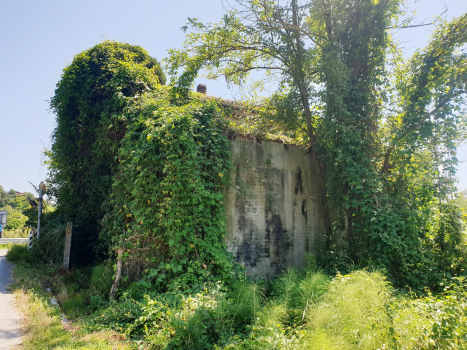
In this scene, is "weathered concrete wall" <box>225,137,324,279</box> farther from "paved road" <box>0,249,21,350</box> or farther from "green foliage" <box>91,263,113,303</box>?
"paved road" <box>0,249,21,350</box>

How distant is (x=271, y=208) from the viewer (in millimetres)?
7457

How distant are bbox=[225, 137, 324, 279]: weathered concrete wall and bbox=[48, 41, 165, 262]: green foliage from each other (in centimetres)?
394

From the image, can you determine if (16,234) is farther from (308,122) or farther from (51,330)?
(308,122)

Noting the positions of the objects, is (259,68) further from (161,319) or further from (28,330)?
(28,330)

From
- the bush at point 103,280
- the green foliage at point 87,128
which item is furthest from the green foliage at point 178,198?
the green foliage at point 87,128

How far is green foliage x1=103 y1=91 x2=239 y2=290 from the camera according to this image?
566 centimetres

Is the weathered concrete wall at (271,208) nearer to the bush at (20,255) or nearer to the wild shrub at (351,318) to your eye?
the wild shrub at (351,318)

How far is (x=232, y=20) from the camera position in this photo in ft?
26.1

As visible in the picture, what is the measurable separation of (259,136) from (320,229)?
3064 millimetres

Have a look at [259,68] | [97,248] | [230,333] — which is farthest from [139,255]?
[259,68]

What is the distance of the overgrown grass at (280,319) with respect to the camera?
11.1 ft

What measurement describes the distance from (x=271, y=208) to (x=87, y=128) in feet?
21.8

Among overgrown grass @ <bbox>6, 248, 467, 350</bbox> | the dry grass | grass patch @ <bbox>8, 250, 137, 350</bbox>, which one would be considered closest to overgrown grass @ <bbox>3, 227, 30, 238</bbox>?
grass patch @ <bbox>8, 250, 137, 350</bbox>

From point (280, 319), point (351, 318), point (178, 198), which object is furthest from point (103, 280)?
point (351, 318)
